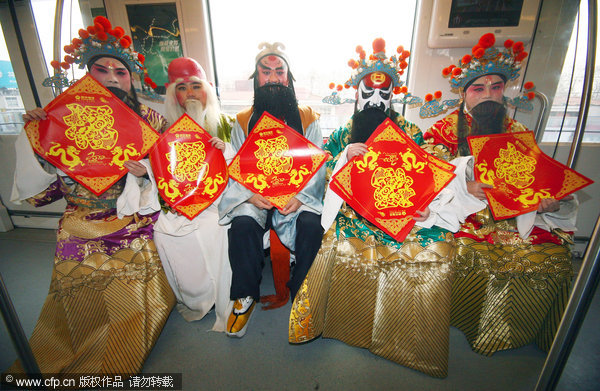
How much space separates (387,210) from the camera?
138 cm

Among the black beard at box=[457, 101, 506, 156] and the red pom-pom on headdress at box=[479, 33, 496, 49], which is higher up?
the red pom-pom on headdress at box=[479, 33, 496, 49]

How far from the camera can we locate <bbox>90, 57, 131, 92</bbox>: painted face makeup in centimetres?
158

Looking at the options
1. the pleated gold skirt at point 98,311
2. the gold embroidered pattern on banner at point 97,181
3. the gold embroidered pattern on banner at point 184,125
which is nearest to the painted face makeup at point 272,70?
the gold embroidered pattern on banner at point 184,125

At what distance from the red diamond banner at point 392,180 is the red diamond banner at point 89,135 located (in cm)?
131

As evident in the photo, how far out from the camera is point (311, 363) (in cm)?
141

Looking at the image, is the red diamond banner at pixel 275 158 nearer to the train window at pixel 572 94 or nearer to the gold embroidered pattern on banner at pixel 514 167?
the gold embroidered pattern on banner at pixel 514 167

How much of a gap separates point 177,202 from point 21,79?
274 cm

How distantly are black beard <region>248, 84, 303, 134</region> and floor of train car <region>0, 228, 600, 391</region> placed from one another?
1488 mm

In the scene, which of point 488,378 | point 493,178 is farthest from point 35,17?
point 488,378

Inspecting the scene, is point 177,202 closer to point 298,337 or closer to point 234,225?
point 234,225

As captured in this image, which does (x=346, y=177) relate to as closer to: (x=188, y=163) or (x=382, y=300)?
(x=382, y=300)

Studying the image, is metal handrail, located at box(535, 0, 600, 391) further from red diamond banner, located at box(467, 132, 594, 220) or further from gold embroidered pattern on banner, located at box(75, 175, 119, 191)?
gold embroidered pattern on banner, located at box(75, 175, 119, 191)

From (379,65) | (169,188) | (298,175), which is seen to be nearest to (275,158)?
(298,175)

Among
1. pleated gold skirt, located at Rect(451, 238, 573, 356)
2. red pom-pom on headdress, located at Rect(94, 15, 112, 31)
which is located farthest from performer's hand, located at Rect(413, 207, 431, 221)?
red pom-pom on headdress, located at Rect(94, 15, 112, 31)
